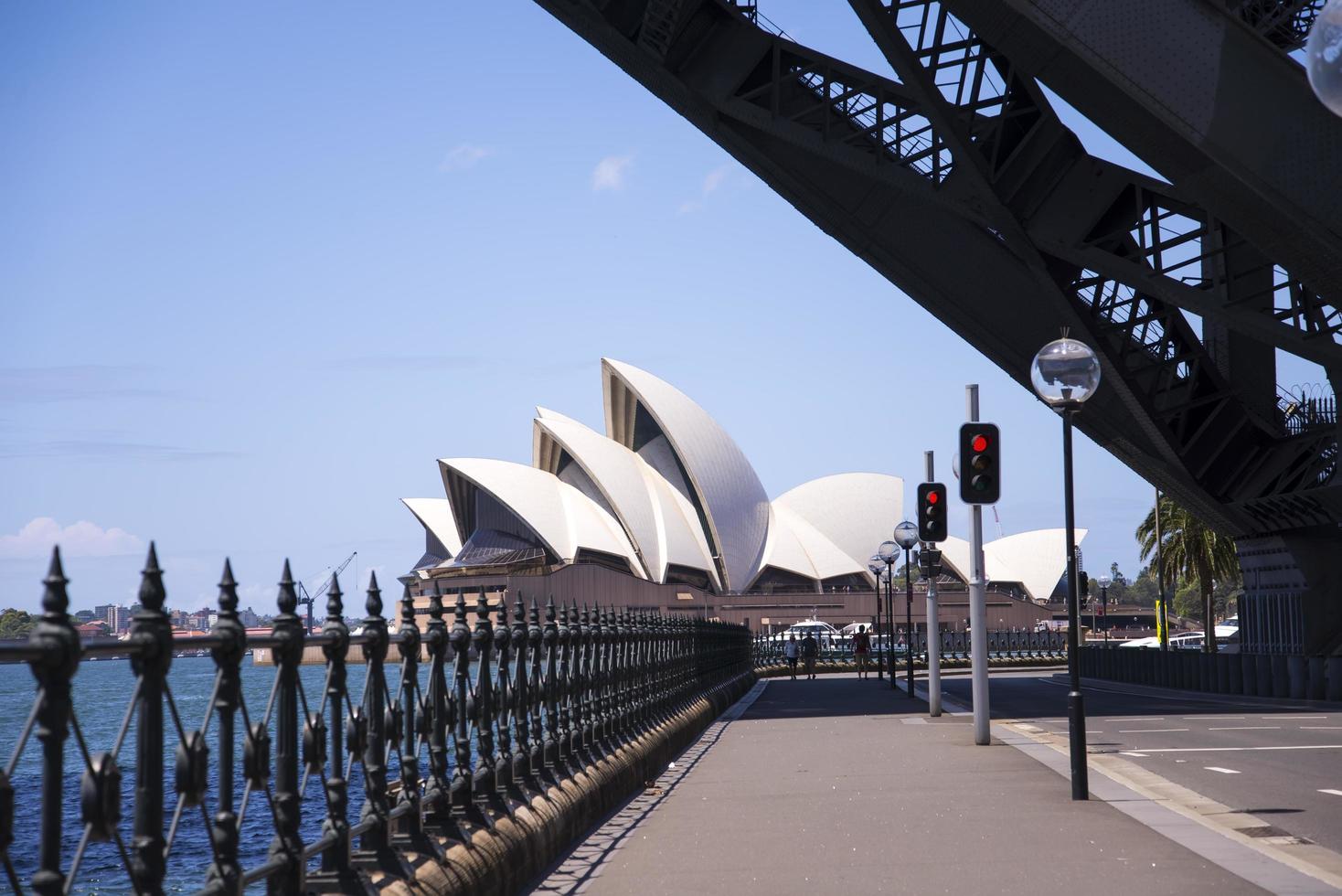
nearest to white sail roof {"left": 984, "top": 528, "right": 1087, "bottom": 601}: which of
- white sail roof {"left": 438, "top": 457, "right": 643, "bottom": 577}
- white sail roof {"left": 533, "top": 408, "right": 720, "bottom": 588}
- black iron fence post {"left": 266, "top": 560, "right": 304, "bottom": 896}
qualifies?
white sail roof {"left": 533, "top": 408, "right": 720, "bottom": 588}

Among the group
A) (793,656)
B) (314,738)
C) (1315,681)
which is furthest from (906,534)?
(314,738)

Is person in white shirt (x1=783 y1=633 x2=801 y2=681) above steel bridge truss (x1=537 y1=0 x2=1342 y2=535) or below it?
below

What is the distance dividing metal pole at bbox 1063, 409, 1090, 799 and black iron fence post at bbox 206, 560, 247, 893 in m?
7.74

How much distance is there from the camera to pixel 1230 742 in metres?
19.0

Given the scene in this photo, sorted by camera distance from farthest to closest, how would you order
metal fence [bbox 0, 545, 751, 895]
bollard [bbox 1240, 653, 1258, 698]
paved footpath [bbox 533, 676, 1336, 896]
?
bollard [bbox 1240, 653, 1258, 698]
paved footpath [bbox 533, 676, 1336, 896]
metal fence [bbox 0, 545, 751, 895]

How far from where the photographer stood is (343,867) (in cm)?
531

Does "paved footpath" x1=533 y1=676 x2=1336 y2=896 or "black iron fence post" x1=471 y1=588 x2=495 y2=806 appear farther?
"black iron fence post" x1=471 y1=588 x2=495 y2=806

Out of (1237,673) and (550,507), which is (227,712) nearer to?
(1237,673)

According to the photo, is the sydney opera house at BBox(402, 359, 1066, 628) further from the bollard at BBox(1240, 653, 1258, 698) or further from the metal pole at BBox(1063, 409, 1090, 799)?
the metal pole at BBox(1063, 409, 1090, 799)

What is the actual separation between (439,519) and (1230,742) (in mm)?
93288

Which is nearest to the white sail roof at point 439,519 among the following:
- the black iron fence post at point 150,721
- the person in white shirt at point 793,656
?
the person in white shirt at point 793,656

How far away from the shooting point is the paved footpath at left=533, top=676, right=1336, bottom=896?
7746mm

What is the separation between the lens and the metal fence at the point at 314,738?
10.9 ft

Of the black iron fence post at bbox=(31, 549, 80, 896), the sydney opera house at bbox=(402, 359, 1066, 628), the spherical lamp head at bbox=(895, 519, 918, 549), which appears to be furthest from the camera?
the sydney opera house at bbox=(402, 359, 1066, 628)
